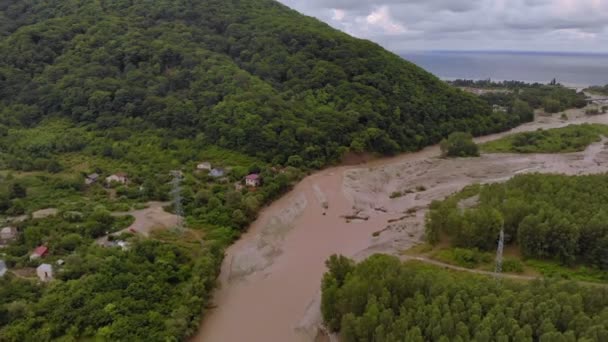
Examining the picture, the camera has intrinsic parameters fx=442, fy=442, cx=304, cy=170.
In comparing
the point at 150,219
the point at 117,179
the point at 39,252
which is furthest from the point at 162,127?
the point at 39,252

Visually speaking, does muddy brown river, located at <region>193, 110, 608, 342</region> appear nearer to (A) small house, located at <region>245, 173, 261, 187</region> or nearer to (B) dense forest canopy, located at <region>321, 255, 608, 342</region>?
(A) small house, located at <region>245, 173, 261, 187</region>

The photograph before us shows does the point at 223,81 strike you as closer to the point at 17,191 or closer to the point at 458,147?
the point at 17,191

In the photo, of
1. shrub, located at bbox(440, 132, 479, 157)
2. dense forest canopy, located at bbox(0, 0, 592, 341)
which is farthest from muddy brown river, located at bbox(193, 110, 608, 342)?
dense forest canopy, located at bbox(0, 0, 592, 341)

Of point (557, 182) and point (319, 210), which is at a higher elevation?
point (557, 182)

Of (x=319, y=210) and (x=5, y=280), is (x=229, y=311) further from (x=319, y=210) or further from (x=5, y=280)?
(x=319, y=210)

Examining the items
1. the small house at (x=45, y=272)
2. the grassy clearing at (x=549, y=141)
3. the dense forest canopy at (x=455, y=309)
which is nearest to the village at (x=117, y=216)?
the small house at (x=45, y=272)

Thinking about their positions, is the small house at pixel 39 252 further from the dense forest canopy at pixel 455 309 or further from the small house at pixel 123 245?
the dense forest canopy at pixel 455 309

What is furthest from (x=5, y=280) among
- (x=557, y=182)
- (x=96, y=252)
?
(x=557, y=182)

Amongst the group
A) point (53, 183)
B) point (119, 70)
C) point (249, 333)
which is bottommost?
point (249, 333)
